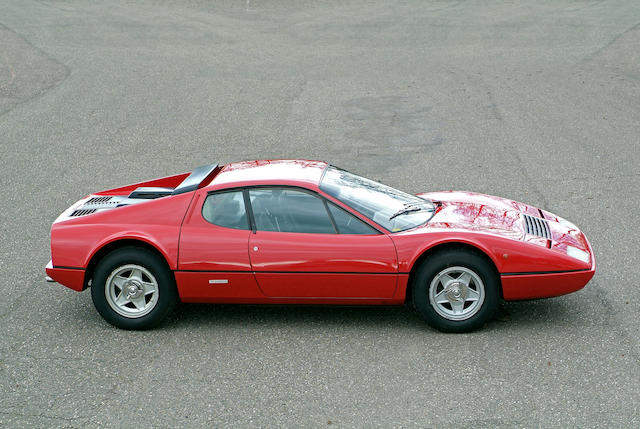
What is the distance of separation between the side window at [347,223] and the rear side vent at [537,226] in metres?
1.38

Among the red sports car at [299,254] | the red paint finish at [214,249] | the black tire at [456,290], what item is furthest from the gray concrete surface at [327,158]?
the red paint finish at [214,249]

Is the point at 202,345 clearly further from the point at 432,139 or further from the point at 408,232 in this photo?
the point at 432,139

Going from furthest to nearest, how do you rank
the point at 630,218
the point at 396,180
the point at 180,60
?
1. the point at 180,60
2. the point at 396,180
3. the point at 630,218

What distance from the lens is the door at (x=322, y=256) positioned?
5.81 meters

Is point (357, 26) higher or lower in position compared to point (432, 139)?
higher

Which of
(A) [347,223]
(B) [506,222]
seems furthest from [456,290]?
(A) [347,223]

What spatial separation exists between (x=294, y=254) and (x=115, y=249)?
1518 mm

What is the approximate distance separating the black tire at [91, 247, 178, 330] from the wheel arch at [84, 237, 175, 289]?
33 millimetres

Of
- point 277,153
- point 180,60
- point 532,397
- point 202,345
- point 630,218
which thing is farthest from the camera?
point 180,60

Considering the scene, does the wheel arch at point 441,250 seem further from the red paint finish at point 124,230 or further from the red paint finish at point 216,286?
the red paint finish at point 124,230

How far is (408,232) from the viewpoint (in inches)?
233

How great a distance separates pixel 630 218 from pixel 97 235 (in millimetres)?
6013

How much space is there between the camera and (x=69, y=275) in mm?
6082

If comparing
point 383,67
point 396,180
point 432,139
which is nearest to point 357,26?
point 383,67
